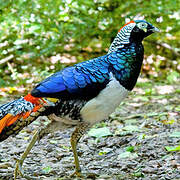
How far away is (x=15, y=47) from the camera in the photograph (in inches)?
261

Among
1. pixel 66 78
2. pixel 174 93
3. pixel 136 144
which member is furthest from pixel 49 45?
pixel 66 78

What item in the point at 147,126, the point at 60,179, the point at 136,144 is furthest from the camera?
the point at 147,126

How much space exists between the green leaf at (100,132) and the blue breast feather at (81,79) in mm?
1640

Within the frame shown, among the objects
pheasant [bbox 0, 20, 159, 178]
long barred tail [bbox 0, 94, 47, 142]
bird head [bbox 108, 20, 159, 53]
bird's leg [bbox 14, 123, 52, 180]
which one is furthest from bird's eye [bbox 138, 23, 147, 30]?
bird's leg [bbox 14, 123, 52, 180]

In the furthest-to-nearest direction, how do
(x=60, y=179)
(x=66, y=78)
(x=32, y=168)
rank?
1. (x=32, y=168)
2. (x=60, y=179)
3. (x=66, y=78)

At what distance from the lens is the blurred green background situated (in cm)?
606

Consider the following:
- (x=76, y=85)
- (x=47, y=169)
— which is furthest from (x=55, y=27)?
(x=76, y=85)

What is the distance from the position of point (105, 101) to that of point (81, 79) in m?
0.29

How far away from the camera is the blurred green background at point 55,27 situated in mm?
6062

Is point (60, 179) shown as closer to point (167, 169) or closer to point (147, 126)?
point (167, 169)

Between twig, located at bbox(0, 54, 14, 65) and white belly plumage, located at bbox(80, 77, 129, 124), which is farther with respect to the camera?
twig, located at bbox(0, 54, 14, 65)

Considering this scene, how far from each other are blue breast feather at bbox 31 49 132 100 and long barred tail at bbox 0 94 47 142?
0.09 m

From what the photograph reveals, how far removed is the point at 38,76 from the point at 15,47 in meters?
0.77

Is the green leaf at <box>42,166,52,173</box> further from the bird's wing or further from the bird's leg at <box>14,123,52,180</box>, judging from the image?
the bird's wing
